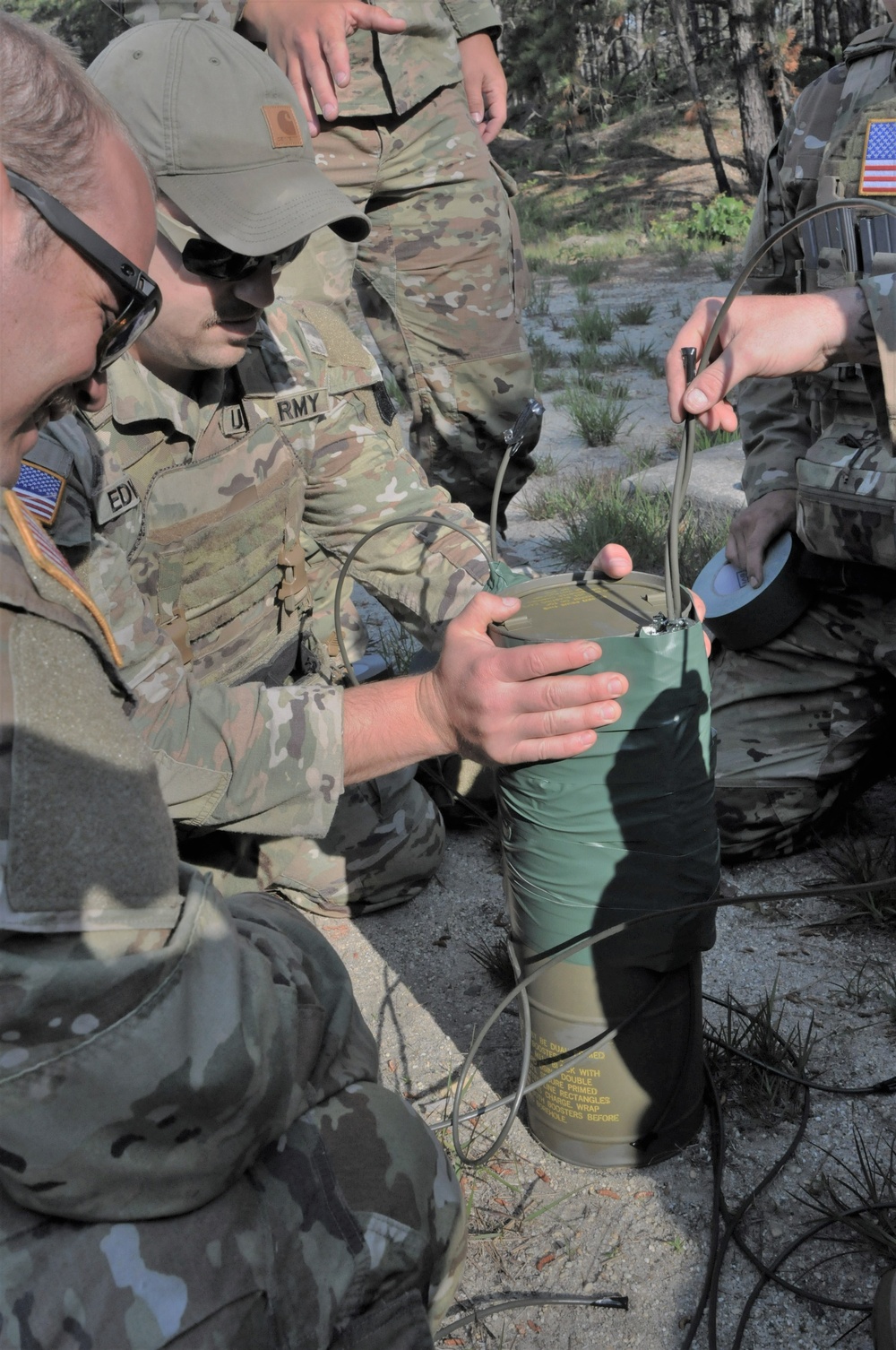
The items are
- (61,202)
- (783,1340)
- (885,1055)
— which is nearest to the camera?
(61,202)

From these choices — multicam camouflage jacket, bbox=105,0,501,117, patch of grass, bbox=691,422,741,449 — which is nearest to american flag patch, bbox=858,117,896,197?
multicam camouflage jacket, bbox=105,0,501,117

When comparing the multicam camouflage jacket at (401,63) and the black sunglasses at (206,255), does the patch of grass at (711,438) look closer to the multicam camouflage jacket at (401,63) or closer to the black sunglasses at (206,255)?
the multicam camouflage jacket at (401,63)

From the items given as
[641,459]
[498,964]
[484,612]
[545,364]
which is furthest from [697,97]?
[484,612]

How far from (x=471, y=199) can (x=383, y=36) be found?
556mm

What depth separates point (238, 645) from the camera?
9.39 ft

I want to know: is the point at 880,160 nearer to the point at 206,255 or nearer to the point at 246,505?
the point at 206,255

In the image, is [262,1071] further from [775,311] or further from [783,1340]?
[775,311]

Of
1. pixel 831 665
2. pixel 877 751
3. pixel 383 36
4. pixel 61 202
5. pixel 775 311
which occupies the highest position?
pixel 61 202

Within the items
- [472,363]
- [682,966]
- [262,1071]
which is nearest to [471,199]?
[472,363]

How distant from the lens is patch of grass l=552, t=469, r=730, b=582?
14.0ft

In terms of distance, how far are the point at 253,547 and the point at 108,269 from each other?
4.55 ft

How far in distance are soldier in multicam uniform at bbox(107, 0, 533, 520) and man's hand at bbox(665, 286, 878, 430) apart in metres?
1.82

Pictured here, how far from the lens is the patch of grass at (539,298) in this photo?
10.2 meters

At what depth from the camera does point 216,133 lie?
241 cm
